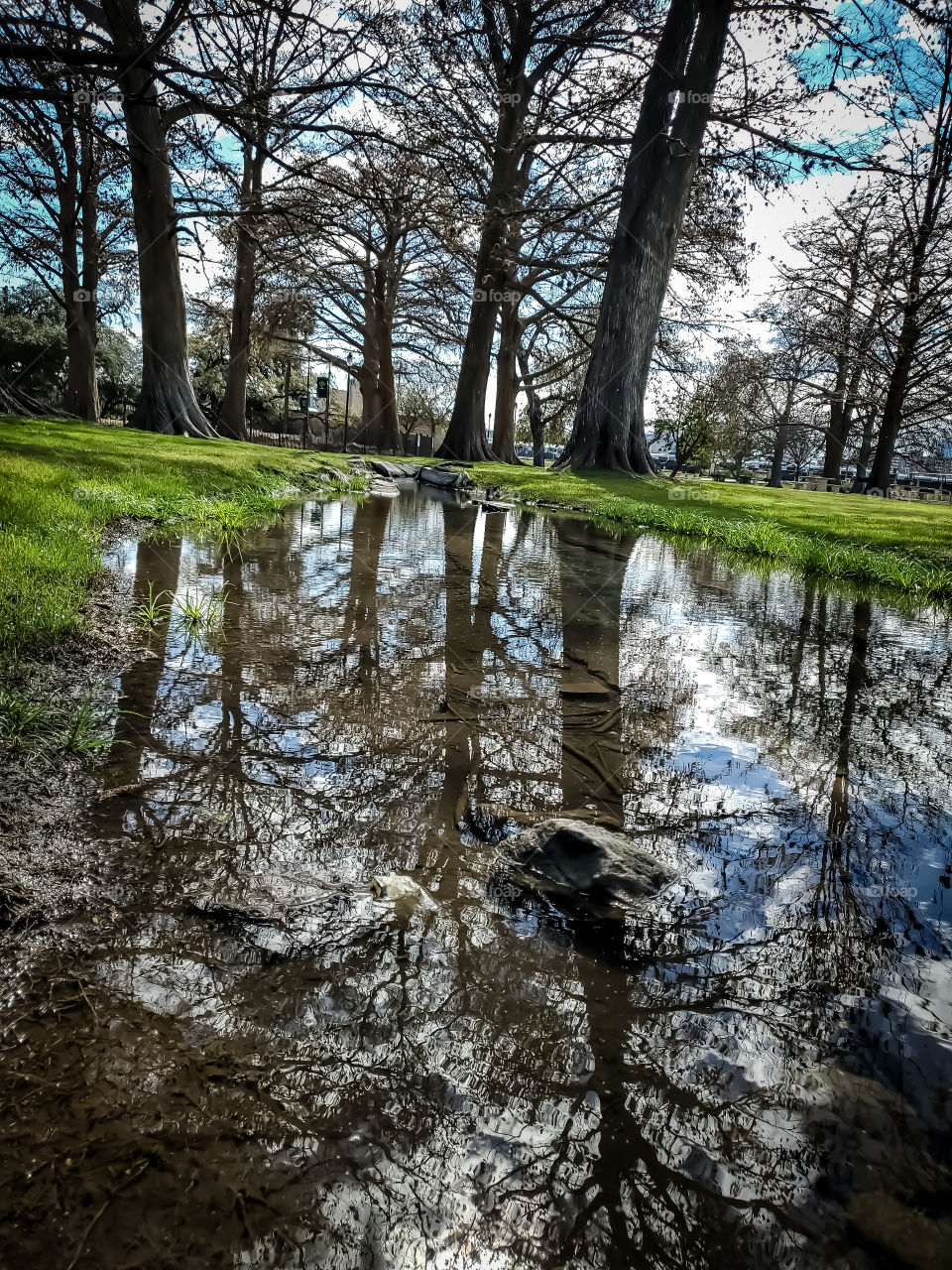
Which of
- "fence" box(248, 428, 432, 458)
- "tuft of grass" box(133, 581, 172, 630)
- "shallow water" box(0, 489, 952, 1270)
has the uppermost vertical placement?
"fence" box(248, 428, 432, 458)

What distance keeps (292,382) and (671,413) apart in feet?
89.8

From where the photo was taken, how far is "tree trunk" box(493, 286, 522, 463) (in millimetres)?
27312

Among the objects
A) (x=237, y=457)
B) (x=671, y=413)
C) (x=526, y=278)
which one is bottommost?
(x=237, y=457)

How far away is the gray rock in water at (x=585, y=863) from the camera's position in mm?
1950

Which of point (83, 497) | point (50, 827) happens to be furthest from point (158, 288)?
point (50, 827)

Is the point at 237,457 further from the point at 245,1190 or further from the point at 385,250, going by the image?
the point at 385,250

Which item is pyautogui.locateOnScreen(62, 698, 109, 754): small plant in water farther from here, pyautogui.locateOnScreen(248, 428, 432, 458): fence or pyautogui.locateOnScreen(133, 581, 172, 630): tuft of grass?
pyautogui.locateOnScreen(248, 428, 432, 458): fence

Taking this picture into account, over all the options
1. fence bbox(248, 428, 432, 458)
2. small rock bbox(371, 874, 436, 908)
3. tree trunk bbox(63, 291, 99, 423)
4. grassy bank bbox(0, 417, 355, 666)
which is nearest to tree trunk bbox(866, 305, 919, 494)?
grassy bank bbox(0, 417, 355, 666)

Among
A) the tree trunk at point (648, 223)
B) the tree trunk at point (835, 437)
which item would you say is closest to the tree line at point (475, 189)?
the tree trunk at point (648, 223)

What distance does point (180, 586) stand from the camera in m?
4.82

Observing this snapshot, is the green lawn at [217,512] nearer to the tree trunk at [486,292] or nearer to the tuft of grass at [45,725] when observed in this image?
the tuft of grass at [45,725]

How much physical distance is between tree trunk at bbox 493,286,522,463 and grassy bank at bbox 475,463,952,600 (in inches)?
473

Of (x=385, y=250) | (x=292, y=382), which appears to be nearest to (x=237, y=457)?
(x=385, y=250)

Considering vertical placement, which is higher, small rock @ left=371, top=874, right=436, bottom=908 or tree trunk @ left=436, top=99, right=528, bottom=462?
tree trunk @ left=436, top=99, right=528, bottom=462
